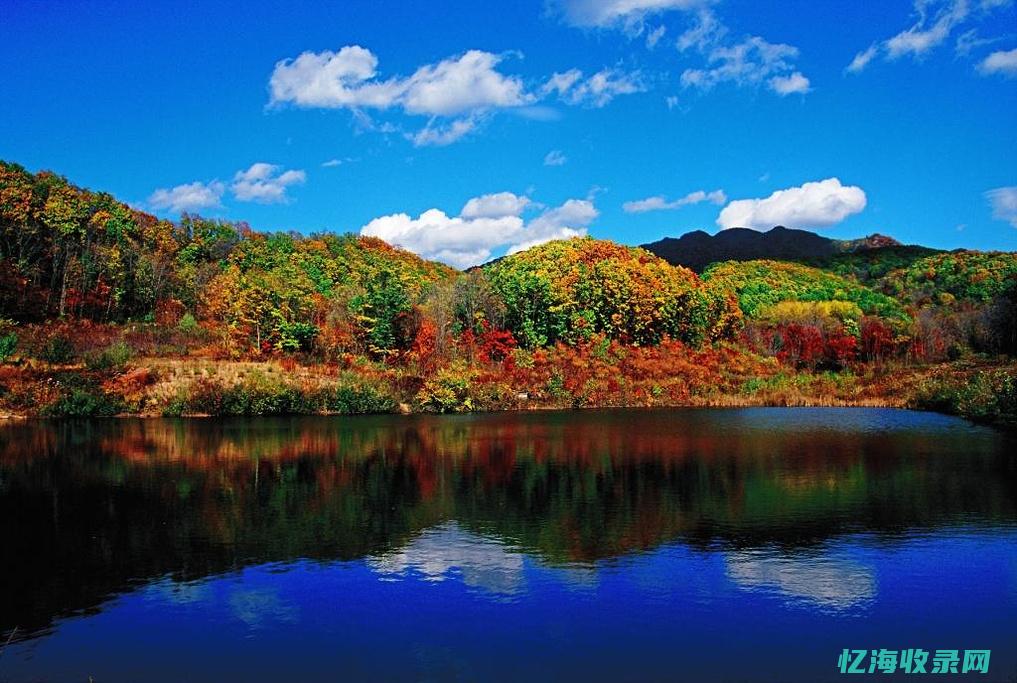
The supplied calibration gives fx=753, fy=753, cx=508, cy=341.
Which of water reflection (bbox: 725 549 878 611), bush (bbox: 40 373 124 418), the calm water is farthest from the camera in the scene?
bush (bbox: 40 373 124 418)

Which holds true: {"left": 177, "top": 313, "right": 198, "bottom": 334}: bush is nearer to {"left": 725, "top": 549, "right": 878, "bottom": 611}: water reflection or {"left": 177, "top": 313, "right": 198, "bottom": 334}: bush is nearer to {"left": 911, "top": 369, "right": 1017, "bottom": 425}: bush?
{"left": 911, "top": 369, "right": 1017, "bottom": 425}: bush

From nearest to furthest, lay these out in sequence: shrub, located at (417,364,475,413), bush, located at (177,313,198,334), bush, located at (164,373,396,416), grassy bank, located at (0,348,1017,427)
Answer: grassy bank, located at (0,348,1017,427), bush, located at (164,373,396,416), shrub, located at (417,364,475,413), bush, located at (177,313,198,334)

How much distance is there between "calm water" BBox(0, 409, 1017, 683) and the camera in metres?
8.44

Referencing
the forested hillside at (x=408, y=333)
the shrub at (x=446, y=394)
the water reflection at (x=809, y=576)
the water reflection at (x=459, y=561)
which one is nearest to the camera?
the water reflection at (x=809, y=576)

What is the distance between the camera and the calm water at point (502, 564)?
27.7 ft

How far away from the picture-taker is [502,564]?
11750 millimetres

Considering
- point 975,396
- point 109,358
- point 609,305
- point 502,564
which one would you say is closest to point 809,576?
point 502,564

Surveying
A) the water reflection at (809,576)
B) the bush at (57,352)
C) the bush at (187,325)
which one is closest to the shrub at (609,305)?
the bush at (187,325)

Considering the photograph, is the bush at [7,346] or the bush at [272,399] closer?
the bush at [272,399]

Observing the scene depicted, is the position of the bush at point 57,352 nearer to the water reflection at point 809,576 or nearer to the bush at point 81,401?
the bush at point 81,401

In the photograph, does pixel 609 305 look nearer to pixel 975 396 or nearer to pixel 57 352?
pixel 975 396

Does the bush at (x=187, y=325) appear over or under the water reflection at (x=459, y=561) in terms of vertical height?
over

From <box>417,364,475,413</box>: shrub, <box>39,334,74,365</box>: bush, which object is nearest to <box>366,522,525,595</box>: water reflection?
<box>417,364,475,413</box>: shrub

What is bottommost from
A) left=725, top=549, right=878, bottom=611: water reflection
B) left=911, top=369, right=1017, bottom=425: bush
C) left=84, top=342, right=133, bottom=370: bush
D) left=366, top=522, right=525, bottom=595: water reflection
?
left=725, top=549, right=878, bottom=611: water reflection
